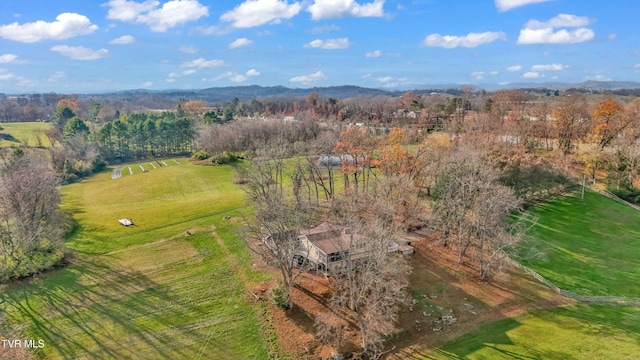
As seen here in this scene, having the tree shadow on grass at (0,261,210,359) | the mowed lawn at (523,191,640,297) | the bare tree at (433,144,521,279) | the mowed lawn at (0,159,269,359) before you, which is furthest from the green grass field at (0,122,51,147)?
the mowed lawn at (523,191,640,297)

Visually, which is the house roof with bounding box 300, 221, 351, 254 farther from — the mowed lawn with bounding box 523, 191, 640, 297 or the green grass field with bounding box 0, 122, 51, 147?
the green grass field with bounding box 0, 122, 51, 147

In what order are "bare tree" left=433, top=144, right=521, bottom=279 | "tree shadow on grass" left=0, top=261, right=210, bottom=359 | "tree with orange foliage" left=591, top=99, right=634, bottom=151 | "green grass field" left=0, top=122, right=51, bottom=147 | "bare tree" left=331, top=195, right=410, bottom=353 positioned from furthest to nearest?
"green grass field" left=0, top=122, right=51, bottom=147 < "tree with orange foliage" left=591, top=99, right=634, bottom=151 < "bare tree" left=433, top=144, right=521, bottom=279 < "tree shadow on grass" left=0, top=261, right=210, bottom=359 < "bare tree" left=331, top=195, right=410, bottom=353

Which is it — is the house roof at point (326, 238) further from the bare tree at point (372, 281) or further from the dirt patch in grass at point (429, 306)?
the dirt patch in grass at point (429, 306)

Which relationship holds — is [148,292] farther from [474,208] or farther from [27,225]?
[474,208]

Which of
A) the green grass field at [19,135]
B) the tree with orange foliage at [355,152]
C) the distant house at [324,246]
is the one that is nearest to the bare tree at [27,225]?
the distant house at [324,246]

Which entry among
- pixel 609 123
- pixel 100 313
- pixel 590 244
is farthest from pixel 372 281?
pixel 609 123

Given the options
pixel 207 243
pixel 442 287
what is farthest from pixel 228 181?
pixel 442 287
